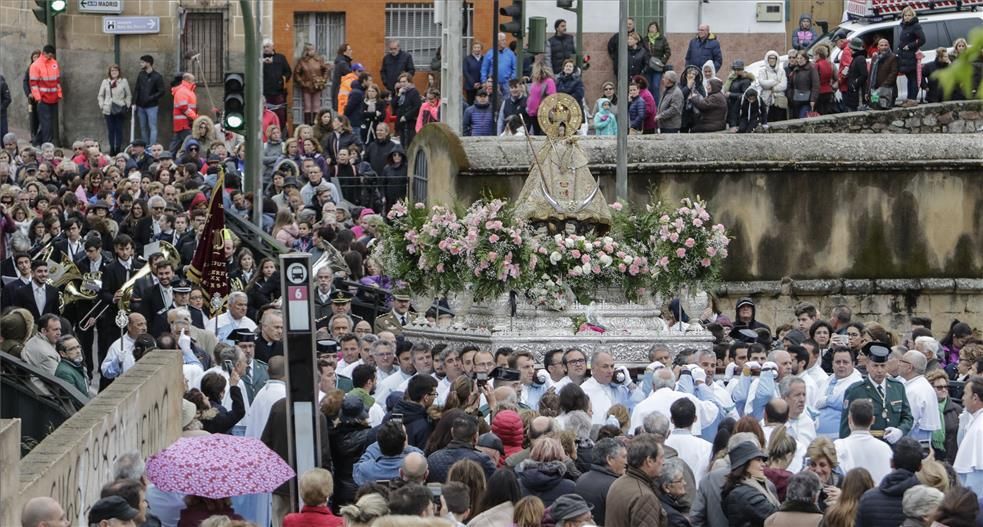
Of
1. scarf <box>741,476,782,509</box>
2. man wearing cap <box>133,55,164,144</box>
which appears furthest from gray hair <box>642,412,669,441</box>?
man wearing cap <box>133,55,164,144</box>

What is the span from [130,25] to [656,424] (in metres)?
27.6

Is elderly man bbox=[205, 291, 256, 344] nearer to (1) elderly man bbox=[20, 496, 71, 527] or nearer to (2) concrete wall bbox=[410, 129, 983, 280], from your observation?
(2) concrete wall bbox=[410, 129, 983, 280]

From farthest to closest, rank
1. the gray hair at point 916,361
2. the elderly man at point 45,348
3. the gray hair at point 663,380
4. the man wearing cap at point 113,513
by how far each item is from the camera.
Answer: the elderly man at point 45,348 → the gray hair at point 916,361 → the gray hair at point 663,380 → the man wearing cap at point 113,513

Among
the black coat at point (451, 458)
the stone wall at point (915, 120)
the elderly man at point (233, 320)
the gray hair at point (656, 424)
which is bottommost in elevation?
the elderly man at point (233, 320)

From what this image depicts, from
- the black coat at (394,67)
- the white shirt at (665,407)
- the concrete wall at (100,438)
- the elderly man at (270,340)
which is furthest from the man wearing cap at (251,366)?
the black coat at (394,67)

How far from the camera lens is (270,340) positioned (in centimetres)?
1833

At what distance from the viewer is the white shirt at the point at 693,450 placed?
1402 centimetres

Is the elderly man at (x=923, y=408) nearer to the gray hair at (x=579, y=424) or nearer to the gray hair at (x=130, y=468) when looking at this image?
the gray hair at (x=579, y=424)

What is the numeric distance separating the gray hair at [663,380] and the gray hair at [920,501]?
4.27 m

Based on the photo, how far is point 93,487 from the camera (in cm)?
1328

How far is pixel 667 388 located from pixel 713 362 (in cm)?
125

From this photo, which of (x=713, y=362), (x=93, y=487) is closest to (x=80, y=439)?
(x=93, y=487)

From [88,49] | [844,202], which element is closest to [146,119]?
[88,49]

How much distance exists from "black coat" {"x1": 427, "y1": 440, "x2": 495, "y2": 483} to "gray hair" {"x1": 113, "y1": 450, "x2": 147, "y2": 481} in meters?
1.77
